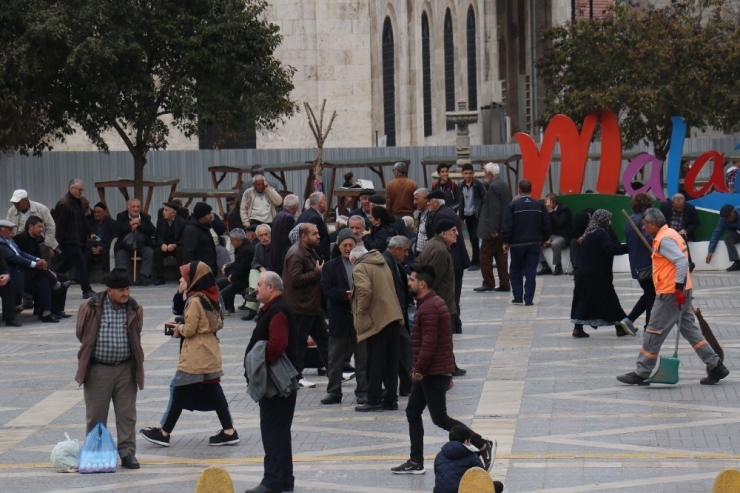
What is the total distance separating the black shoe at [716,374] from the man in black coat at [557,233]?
9.83 meters

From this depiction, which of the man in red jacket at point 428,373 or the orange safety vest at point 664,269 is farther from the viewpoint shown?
the orange safety vest at point 664,269

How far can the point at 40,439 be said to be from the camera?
1312 cm

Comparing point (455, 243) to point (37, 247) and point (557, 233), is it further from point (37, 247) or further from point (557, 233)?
point (557, 233)

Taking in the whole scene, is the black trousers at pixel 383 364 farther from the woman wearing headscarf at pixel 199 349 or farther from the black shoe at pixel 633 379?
the black shoe at pixel 633 379

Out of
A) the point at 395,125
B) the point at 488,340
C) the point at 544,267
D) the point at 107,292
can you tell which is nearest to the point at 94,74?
the point at 544,267

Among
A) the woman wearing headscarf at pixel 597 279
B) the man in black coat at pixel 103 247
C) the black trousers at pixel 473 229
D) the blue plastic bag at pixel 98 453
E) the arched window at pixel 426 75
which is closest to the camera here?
the blue plastic bag at pixel 98 453

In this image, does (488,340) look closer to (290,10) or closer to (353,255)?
(353,255)

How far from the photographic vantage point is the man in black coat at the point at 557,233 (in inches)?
963

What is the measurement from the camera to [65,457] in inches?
467

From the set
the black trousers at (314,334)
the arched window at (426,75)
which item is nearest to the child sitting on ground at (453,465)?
the black trousers at (314,334)

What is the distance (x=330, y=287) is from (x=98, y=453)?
11.5 feet

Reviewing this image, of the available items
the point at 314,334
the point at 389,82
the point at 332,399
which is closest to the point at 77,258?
the point at 314,334

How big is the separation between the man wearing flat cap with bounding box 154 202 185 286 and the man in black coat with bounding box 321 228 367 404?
32.6 ft

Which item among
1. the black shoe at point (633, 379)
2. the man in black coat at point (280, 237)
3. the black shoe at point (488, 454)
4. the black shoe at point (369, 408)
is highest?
the man in black coat at point (280, 237)
